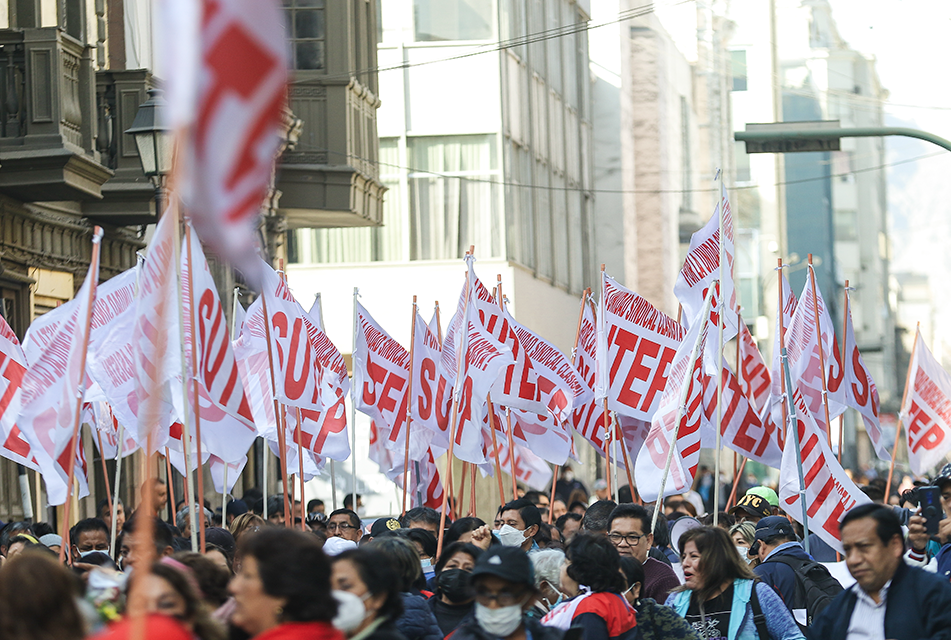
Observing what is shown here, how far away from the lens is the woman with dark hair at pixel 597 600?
6.50m

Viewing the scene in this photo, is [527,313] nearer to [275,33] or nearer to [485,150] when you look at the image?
[485,150]

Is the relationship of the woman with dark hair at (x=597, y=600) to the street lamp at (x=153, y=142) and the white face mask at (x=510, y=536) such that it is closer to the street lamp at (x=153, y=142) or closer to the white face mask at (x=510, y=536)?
the white face mask at (x=510, y=536)

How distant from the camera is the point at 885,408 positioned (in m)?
113

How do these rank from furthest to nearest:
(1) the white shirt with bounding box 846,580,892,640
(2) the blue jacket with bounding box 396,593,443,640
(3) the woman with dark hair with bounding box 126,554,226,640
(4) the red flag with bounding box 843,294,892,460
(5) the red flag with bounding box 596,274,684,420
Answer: (4) the red flag with bounding box 843,294,892,460 → (5) the red flag with bounding box 596,274,684,420 → (2) the blue jacket with bounding box 396,593,443,640 → (1) the white shirt with bounding box 846,580,892,640 → (3) the woman with dark hair with bounding box 126,554,226,640

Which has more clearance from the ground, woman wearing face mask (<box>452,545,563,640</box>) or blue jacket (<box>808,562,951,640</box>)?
woman wearing face mask (<box>452,545,563,640</box>)

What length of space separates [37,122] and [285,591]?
11844mm

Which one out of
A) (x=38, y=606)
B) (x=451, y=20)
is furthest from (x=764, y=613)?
(x=451, y=20)

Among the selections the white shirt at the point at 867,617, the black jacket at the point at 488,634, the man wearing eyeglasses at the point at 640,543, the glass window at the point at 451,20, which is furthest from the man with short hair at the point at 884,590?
the glass window at the point at 451,20

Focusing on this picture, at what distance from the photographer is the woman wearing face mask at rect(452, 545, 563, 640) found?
18.5ft

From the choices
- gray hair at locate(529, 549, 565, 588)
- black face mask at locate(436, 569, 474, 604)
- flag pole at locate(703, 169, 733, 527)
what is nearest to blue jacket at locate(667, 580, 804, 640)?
gray hair at locate(529, 549, 565, 588)

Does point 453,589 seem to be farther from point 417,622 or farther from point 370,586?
point 370,586

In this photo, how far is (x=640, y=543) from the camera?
27.5 ft

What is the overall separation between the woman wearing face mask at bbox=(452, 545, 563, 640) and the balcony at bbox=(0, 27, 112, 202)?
34.4ft

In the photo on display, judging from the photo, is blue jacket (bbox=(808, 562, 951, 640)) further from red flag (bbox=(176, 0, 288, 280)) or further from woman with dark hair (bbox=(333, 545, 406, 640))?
red flag (bbox=(176, 0, 288, 280))
